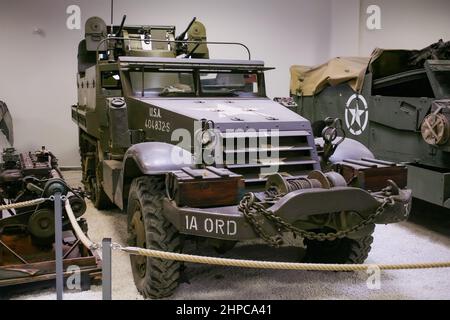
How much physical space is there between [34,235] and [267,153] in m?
1.81

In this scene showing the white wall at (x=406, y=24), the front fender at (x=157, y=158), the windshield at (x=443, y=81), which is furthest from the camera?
the white wall at (x=406, y=24)

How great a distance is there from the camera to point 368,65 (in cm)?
622

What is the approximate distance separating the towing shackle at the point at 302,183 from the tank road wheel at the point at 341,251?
2.90 feet

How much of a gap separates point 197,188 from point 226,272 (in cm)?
118

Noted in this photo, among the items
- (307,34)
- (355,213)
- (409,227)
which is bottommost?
(409,227)

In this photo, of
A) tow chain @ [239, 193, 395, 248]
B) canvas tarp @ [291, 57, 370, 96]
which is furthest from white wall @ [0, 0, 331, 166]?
tow chain @ [239, 193, 395, 248]

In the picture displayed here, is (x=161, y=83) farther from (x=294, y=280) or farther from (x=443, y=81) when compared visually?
(x=443, y=81)

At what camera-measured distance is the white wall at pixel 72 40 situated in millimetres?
8680

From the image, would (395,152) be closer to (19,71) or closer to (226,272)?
(226,272)

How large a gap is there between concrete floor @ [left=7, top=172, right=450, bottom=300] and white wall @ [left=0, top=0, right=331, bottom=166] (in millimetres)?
4569

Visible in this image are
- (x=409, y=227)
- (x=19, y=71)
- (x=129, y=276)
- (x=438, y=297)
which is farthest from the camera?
(x=19, y=71)

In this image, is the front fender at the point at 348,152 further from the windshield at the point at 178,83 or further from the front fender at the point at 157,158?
the front fender at the point at 157,158

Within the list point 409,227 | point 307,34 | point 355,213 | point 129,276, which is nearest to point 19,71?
point 307,34

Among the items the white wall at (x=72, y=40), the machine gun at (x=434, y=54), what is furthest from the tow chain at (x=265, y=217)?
the white wall at (x=72, y=40)
